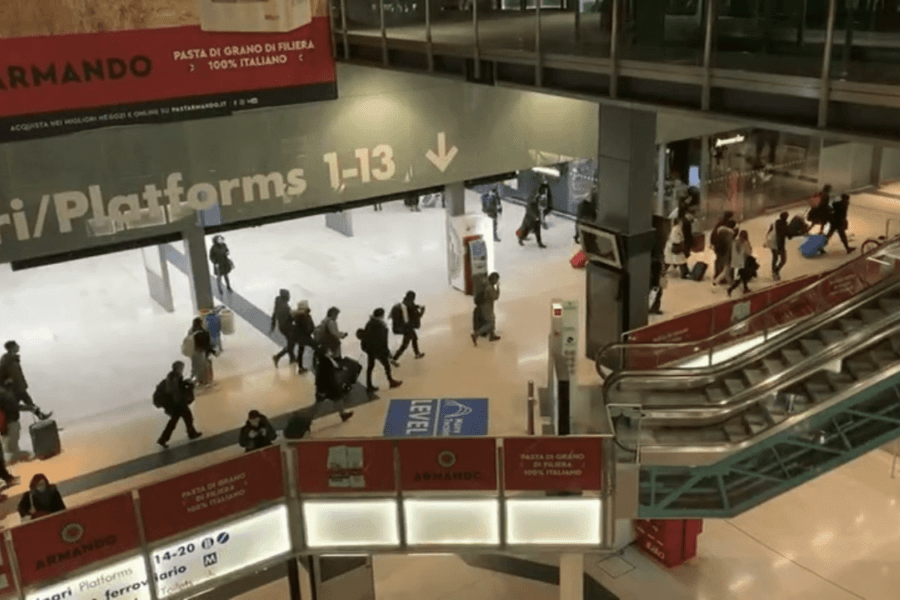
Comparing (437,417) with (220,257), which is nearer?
(437,417)

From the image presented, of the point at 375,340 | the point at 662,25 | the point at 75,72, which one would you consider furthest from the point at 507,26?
the point at 75,72

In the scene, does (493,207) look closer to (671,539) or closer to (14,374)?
(14,374)

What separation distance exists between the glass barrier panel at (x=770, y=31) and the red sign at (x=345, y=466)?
5253 millimetres

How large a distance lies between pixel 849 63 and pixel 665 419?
13.4 ft

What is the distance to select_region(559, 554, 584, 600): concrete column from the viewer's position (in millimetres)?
9484

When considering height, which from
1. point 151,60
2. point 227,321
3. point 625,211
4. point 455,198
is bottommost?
point 227,321

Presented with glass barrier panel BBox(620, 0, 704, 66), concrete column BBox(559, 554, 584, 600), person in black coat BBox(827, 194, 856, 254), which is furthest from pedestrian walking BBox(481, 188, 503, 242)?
concrete column BBox(559, 554, 584, 600)

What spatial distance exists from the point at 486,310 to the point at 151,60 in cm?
696

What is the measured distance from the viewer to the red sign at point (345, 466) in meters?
8.80

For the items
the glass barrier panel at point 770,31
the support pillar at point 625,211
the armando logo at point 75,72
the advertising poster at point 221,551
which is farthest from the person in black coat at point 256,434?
the glass barrier panel at point 770,31

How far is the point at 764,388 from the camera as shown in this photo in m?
9.55

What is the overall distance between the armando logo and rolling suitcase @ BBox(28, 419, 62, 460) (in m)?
4.78

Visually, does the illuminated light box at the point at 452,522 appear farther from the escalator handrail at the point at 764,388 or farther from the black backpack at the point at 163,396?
the black backpack at the point at 163,396

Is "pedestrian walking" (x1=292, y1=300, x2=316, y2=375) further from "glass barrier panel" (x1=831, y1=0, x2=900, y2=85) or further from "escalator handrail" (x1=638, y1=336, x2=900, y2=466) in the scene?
"glass barrier panel" (x1=831, y1=0, x2=900, y2=85)
